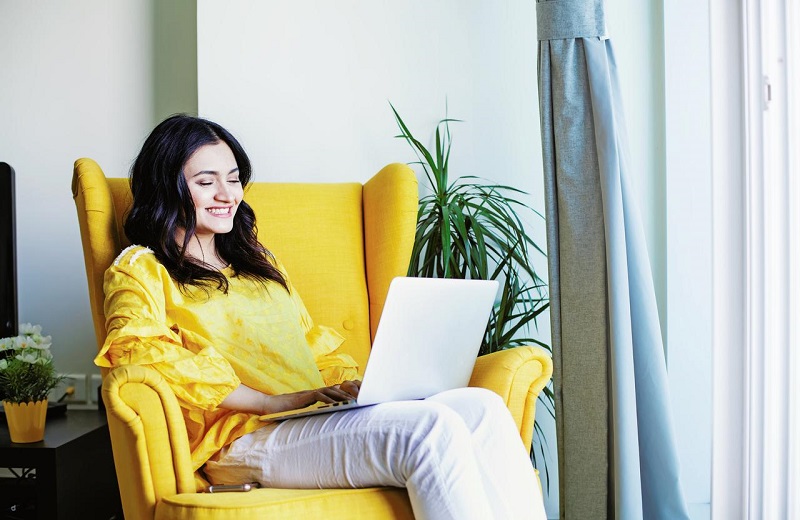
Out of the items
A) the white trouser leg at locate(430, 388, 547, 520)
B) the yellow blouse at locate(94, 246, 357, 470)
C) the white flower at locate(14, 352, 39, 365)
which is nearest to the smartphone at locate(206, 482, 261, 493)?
the yellow blouse at locate(94, 246, 357, 470)

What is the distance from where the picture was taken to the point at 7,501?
2.23 m

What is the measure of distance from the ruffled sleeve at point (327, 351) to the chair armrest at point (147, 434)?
571 millimetres

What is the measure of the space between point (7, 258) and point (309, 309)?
870 millimetres

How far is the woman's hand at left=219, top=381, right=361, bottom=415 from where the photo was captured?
1613 millimetres

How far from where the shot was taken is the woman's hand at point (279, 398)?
1613 mm

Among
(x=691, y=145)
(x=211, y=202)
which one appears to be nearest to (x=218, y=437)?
(x=211, y=202)

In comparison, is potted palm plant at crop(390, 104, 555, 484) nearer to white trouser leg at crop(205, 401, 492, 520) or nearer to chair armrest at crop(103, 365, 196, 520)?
white trouser leg at crop(205, 401, 492, 520)

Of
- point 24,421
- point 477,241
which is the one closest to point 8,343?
point 24,421

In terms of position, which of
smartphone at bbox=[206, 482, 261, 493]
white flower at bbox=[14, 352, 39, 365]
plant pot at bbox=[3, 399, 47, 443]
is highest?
white flower at bbox=[14, 352, 39, 365]

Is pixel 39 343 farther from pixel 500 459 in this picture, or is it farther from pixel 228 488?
pixel 500 459

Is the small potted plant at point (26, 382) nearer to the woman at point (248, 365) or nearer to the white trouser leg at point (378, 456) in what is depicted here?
the woman at point (248, 365)

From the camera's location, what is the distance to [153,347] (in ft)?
4.98

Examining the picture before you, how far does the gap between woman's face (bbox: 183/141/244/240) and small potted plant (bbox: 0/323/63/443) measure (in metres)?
0.61

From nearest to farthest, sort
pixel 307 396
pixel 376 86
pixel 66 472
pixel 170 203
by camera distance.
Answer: pixel 307 396 → pixel 170 203 → pixel 66 472 → pixel 376 86
